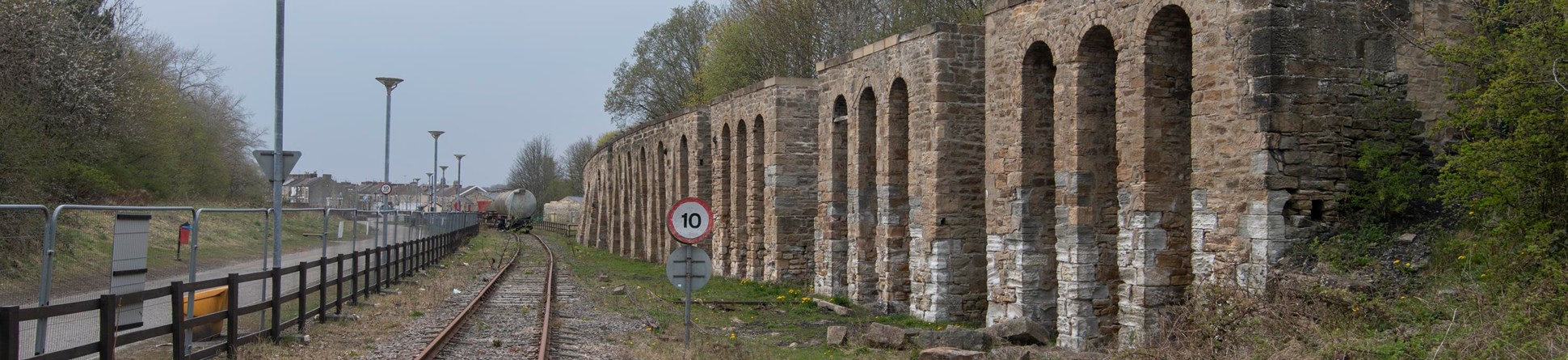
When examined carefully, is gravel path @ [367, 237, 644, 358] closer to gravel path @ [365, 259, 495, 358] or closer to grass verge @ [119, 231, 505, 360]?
gravel path @ [365, 259, 495, 358]

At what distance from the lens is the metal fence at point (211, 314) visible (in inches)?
309

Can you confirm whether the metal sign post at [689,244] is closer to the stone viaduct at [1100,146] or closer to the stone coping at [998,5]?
the stone viaduct at [1100,146]

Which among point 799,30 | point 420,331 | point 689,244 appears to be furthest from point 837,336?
point 799,30

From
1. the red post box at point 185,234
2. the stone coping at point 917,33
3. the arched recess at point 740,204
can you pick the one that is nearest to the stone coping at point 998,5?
the stone coping at point 917,33

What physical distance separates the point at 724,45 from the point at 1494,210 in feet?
120

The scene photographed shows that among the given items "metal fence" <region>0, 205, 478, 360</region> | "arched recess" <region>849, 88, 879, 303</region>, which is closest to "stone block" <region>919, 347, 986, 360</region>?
"metal fence" <region>0, 205, 478, 360</region>

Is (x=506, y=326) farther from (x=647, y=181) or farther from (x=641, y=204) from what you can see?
(x=641, y=204)

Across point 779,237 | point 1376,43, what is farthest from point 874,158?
point 1376,43

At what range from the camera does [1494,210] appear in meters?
9.78

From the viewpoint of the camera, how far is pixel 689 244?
12773 mm

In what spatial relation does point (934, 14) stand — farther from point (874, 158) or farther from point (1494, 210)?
point (1494, 210)

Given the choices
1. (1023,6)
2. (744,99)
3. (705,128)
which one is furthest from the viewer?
(705,128)

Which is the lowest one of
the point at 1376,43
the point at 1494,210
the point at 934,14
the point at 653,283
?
the point at 653,283

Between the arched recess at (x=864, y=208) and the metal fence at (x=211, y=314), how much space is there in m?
7.91
